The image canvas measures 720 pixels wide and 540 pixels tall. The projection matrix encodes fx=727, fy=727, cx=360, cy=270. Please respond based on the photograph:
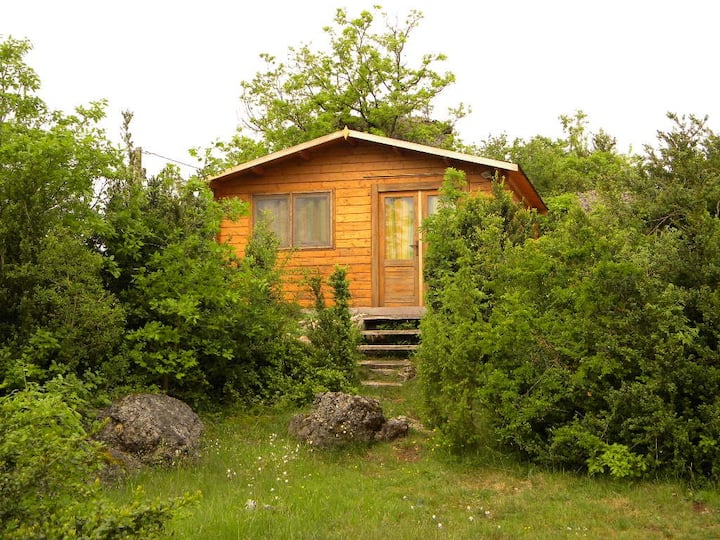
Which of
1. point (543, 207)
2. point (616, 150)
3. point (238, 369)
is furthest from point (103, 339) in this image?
point (616, 150)

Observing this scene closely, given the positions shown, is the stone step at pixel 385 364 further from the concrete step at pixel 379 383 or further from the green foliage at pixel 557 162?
the green foliage at pixel 557 162

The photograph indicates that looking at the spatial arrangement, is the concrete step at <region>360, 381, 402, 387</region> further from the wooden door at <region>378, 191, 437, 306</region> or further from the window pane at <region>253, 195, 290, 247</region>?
the window pane at <region>253, 195, 290, 247</region>

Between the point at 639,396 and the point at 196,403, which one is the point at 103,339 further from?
the point at 639,396

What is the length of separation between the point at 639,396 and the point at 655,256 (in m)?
1.43

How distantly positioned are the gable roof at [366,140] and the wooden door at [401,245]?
0.95 metres

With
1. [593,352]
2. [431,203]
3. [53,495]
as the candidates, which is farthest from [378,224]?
[53,495]

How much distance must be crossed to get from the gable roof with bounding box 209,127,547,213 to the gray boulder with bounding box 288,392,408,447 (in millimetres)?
7324

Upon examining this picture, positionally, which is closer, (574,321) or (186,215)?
(574,321)

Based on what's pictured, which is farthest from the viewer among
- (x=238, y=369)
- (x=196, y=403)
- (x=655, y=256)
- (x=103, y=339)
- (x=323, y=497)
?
(x=238, y=369)

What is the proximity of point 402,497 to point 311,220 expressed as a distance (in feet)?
32.5

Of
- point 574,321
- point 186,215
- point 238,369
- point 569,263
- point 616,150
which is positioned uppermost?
point 616,150

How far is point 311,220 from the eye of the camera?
616 inches

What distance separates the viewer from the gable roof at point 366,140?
14.4 m

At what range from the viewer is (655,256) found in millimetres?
7102
